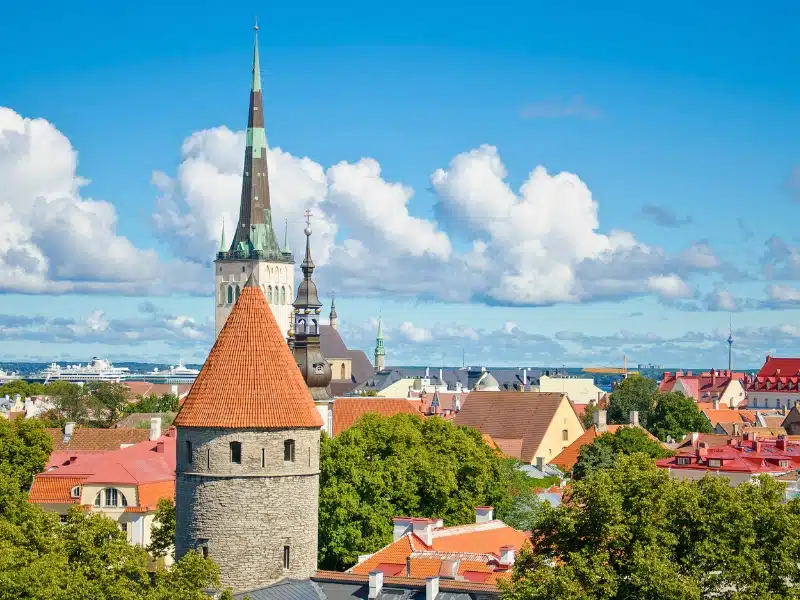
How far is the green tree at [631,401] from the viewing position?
5561 inches

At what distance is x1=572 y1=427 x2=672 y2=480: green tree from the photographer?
8988 cm

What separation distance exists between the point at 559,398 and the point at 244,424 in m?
76.3

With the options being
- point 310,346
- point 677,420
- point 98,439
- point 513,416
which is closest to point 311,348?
point 310,346

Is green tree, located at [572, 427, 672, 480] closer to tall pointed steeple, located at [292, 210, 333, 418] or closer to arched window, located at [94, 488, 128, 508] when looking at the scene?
tall pointed steeple, located at [292, 210, 333, 418]

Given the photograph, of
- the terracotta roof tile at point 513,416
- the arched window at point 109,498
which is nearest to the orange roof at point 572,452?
the terracotta roof tile at point 513,416

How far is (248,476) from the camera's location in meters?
42.5

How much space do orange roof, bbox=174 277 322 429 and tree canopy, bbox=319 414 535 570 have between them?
15.0 m

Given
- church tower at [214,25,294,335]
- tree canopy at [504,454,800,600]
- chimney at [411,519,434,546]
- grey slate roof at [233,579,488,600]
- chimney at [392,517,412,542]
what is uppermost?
church tower at [214,25,294,335]

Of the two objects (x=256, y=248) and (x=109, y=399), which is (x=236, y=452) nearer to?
(x=109, y=399)

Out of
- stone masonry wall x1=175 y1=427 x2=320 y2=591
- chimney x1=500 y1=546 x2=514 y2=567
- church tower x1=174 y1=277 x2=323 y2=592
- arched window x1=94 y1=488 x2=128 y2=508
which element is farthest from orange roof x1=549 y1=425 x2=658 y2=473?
stone masonry wall x1=175 y1=427 x2=320 y2=591

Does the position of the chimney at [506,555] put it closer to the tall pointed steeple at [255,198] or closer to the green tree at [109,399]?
the green tree at [109,399]

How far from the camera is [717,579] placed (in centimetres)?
3500

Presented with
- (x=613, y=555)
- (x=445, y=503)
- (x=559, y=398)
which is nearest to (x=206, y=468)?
(x=613, y=555)

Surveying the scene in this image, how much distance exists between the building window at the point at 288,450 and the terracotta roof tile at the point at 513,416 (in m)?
66.8
